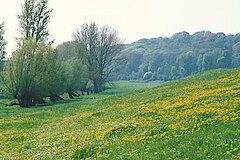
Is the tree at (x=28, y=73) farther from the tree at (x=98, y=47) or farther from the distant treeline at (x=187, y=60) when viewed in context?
the distant treeline at (x=187, y=60)

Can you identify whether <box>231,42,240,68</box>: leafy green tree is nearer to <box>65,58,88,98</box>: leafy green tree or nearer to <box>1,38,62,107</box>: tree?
<box>65,58,88,98</box>: leafy green tree

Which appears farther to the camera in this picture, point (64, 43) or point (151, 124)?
point (64, 43)

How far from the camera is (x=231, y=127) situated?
8.63 metres

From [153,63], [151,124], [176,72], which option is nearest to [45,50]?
[151,124]

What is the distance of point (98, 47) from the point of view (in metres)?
68.8

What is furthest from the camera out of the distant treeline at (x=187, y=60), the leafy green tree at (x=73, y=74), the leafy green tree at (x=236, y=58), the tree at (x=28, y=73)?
the distant treeline at (x=187, y=60)

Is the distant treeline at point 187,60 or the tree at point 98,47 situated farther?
the distant treeline at point 187,60

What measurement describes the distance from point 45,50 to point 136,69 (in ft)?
467

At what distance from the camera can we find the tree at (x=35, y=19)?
4447 cm

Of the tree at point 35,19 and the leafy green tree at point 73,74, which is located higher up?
the tree at point 35,19

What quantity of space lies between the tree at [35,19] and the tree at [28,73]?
542 cm

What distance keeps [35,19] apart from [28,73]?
1320 centimetres

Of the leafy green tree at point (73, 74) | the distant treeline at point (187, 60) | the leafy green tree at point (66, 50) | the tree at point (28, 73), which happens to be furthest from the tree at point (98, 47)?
the distant treeline at point (187, 60)

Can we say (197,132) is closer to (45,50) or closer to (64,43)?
(45,50)
